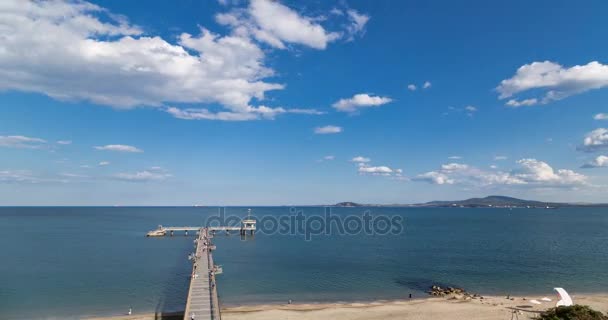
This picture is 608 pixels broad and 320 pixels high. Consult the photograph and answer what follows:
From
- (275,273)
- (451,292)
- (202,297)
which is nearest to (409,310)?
(451,292)

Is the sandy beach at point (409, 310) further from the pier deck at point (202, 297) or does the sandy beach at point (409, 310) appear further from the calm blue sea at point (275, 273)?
the calm blue sea at point (275, 273)

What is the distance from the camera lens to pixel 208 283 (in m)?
32.0

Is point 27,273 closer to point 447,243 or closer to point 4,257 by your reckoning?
point 4,257

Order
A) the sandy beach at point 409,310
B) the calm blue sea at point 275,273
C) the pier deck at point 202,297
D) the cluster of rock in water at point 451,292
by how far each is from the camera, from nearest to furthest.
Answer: the pier deck at point 202,297, the sandy beach at point 409,310, the calm blue sea at point 275,273, the cluster of rock in water at point 451,292

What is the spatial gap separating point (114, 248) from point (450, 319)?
204 feet

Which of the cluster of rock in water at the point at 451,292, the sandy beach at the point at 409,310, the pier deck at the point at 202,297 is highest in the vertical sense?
the pier deck at the point at 202,297

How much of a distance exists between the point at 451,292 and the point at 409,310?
A: 8766 mm

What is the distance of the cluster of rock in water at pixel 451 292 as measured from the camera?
116ft

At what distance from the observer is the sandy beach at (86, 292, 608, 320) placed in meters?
29.0

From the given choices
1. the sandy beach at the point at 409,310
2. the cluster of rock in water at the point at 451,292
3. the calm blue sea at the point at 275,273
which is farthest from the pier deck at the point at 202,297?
the cluster of rock in water at the point at 451,292

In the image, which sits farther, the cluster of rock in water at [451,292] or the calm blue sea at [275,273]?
the cluster of rock in water at [451,292]

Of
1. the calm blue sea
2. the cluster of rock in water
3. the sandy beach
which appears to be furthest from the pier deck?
the cluster of rock in water

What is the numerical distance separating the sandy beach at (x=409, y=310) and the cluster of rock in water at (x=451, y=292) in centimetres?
114

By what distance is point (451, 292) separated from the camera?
1457 inches
